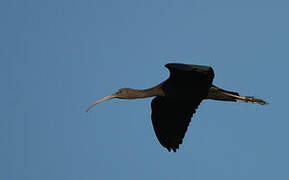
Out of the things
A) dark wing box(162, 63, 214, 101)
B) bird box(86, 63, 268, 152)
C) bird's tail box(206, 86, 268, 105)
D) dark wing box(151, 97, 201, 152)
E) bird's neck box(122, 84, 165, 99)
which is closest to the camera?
dark wing box(162, 63, 214, 101)

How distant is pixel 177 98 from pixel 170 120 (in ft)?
3.87

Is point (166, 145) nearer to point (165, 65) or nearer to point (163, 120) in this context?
point (163, 120)

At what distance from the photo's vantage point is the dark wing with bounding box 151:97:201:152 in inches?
737

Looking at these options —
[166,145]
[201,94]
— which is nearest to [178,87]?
[201,94]

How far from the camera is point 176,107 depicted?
1884 centimetres

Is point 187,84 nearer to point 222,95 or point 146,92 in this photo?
point 146,92

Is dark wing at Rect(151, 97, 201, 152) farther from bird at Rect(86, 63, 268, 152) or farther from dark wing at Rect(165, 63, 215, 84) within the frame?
dark wing at Rect(165, 63, 215, 84)

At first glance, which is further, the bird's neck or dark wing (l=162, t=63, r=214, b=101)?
the bird's neck

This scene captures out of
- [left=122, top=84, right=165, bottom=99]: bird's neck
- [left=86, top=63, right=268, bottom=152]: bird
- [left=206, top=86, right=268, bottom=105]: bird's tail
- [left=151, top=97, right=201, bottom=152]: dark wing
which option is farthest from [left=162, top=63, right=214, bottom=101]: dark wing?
[left=151, top=97, right=201, bottom=152]: dark wing

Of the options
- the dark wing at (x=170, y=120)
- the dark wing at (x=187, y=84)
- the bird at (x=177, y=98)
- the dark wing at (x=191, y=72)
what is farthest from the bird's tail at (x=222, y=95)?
the dark wing at (x=191, y=72)

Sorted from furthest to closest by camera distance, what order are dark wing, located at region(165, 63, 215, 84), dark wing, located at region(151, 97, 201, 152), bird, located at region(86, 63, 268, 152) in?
dark wing, located at region(151, 97, 201, 152)
bird, located at region(86, 63, 268, 152)
dark wing, located at region(165, 63, 215, 84)

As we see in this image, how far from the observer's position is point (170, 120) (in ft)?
62.3

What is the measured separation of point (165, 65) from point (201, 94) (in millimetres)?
1739

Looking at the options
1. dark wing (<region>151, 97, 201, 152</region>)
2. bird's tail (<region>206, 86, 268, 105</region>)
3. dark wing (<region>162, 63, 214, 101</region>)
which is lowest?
dark wing (<region>151, 97, 201, 152</region>)
